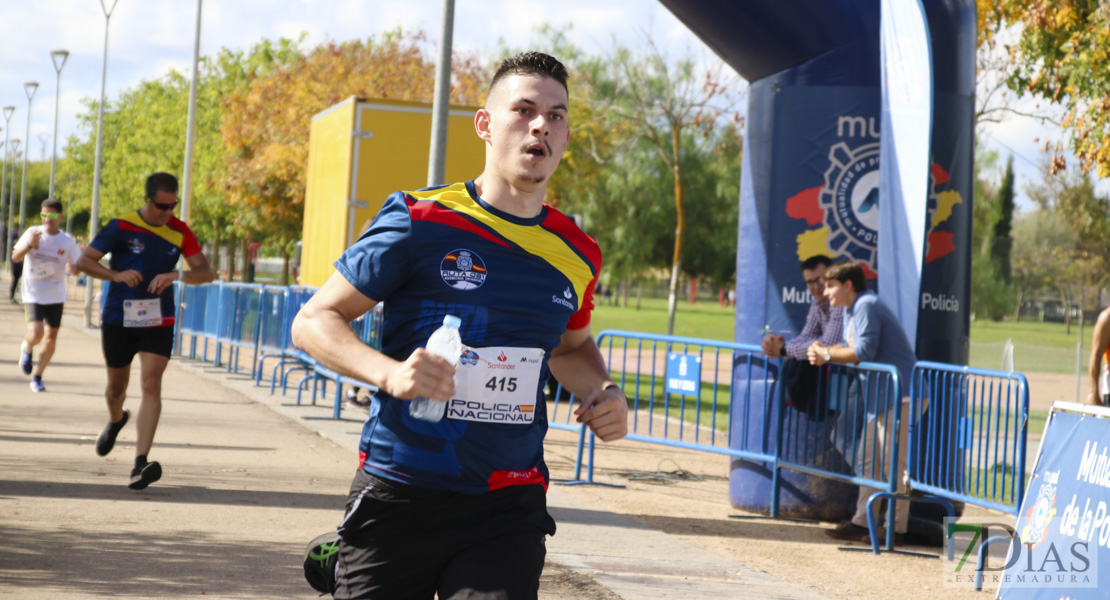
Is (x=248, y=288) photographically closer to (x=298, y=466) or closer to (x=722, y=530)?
(x=298, y=466)

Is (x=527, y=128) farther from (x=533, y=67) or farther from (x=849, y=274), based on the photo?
(x=849, y=274)

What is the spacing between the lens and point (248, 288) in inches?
687

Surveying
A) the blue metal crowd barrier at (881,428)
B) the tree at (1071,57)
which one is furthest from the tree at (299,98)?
the blue metal crowd barrier at (881,428)

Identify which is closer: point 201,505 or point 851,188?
point 201,505

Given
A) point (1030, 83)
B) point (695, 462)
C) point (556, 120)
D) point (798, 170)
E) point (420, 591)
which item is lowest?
point (695, 462)

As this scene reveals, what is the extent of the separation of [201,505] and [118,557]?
1654 millimetres

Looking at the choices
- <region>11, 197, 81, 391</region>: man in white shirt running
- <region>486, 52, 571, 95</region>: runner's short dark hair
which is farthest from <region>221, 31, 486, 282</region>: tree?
<region>486, 52, 571, 95</region>: runner's short dark hair

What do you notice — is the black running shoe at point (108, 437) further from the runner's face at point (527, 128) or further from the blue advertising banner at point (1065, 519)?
the runner's face at point (527, 128)

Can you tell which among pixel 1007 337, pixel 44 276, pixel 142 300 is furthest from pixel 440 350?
pixel 1007 337

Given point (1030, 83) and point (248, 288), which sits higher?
point (1030, 83)

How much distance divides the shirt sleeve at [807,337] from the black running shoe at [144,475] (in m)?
4.47

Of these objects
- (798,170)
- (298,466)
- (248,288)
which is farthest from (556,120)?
(248,288)

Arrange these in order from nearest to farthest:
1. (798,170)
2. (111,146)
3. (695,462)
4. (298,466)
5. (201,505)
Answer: (201,505) → (798,170) → (298,466) → (695,462) → (111,146)

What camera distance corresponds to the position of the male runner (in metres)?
2.88
